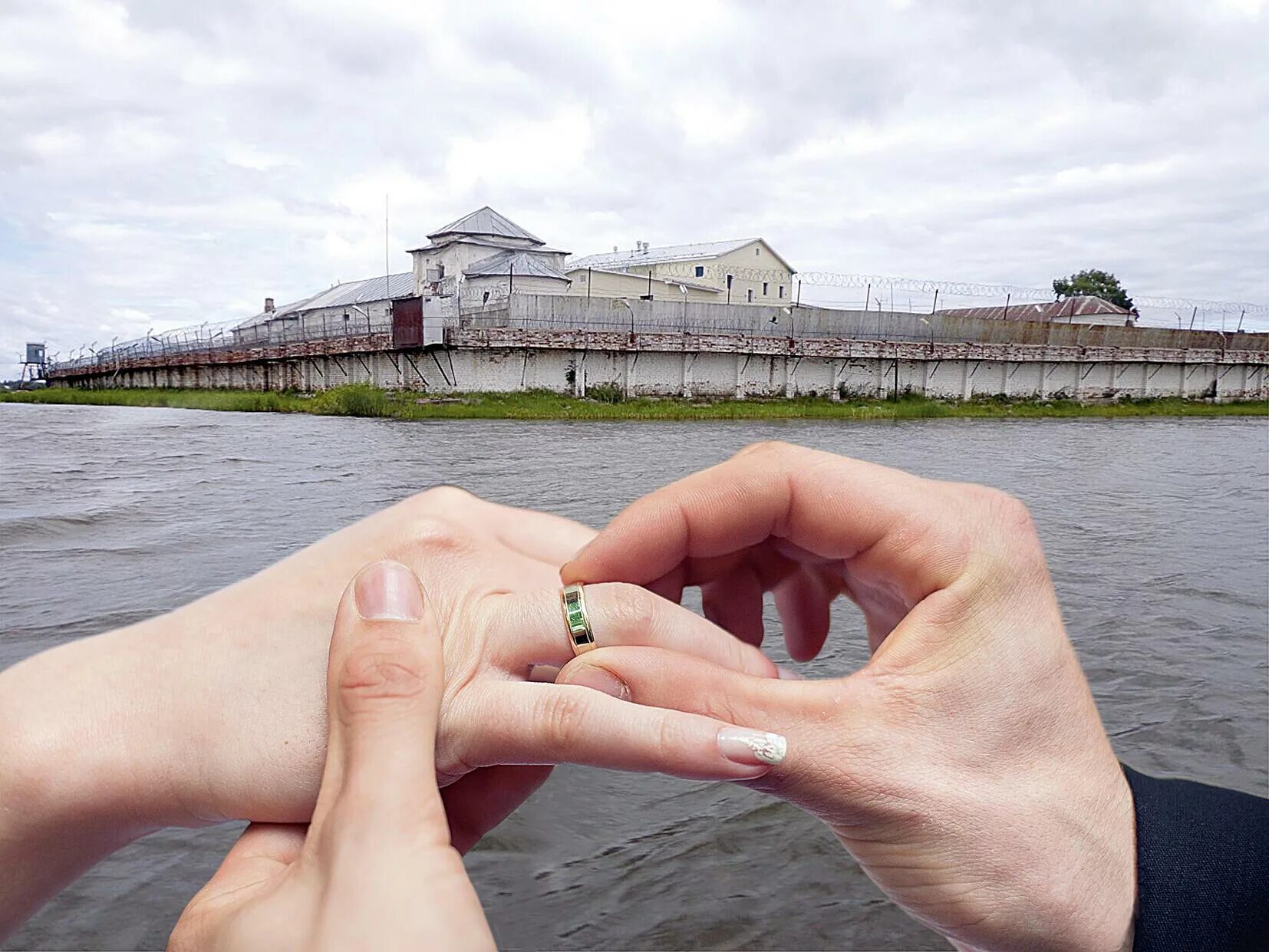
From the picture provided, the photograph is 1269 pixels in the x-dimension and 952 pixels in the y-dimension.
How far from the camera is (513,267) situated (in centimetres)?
4153

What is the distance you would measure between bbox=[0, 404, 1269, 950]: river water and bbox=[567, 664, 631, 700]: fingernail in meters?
1.05

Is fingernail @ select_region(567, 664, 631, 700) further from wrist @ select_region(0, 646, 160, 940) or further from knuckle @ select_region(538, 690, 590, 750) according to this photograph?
wrist @ select_region(0, 646, 160, 940)

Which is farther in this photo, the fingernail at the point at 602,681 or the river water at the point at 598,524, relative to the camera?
the river water at the point at 598,524

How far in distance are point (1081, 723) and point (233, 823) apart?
6.54ft

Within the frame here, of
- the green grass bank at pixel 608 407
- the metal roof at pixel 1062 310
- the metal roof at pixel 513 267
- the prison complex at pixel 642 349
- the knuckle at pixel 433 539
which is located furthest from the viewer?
the metal roof at pixel 1062 310

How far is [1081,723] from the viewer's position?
4.25 feet

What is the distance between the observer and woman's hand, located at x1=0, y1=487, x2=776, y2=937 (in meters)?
1.09

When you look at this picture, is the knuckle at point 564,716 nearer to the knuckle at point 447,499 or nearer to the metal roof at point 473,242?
the knuckle at point 447,499

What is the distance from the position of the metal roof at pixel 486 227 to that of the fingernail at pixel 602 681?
46561mm

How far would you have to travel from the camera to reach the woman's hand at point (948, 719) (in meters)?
1.13

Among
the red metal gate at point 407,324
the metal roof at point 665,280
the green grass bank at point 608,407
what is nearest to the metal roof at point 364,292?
the metal roof at point 665,280

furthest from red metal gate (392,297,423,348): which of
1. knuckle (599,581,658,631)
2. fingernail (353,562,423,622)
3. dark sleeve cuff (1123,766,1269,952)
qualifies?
dark sleeve cuff (1123,766,1269,952)

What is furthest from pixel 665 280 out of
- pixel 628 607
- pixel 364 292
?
pixel 628 607

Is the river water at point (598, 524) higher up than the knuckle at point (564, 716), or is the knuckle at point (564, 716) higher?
the knuckle at point (564, 716)
